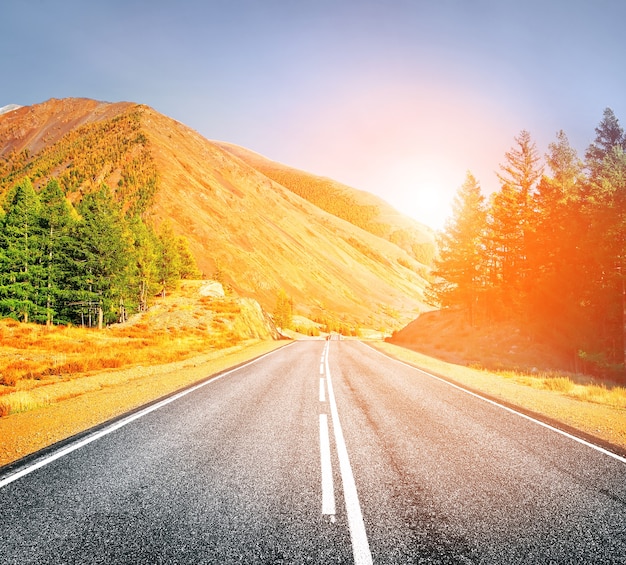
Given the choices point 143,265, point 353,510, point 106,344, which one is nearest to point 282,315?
point 143,265

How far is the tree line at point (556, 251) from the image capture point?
722 inches

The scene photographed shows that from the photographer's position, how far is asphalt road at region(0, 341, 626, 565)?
284 centimetres

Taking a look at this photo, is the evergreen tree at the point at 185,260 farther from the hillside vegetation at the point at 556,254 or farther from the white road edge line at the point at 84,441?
the white road edge line at the point at 84,441

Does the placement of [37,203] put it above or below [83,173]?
below

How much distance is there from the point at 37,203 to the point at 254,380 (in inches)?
1422

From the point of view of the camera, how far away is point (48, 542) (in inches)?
114

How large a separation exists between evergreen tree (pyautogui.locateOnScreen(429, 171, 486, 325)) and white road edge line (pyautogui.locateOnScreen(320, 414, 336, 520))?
26.4m

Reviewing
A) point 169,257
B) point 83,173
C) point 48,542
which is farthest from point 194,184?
point 48,542

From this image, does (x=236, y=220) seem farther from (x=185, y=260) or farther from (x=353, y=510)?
(x=353, y=510)

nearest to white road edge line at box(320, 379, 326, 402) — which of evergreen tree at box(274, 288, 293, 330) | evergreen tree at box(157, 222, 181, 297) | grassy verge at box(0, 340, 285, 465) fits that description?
grassy verge at box(0, 340, 285, 465)

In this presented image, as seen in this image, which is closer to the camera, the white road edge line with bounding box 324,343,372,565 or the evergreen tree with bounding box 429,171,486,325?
the white road edge line with bounding box 324,343,372,565

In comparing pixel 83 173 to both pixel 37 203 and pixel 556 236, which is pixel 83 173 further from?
pixel 556 236

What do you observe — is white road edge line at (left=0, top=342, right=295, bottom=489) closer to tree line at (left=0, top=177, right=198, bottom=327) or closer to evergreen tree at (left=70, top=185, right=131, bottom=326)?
evergreen tree at (left=70, top=185, right=131, bottom=326)

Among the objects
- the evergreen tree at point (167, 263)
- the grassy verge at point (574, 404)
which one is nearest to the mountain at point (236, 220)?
the evergreen tree at point (167, 263)
